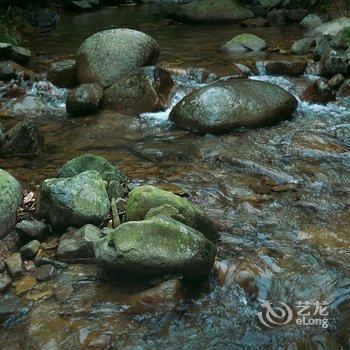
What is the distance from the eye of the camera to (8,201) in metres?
4.15

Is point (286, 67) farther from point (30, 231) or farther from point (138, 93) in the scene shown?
A: point (30, 231)

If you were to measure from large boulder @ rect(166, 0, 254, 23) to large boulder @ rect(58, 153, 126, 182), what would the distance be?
34.4 feet

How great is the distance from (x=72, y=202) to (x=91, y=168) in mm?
798

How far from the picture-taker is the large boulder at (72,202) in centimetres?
406

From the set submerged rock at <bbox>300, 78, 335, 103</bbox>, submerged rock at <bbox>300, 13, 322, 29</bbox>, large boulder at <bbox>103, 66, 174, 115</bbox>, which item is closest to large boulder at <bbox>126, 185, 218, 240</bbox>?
large boulder at <bbox>103, 66, 174, 115</bbox>

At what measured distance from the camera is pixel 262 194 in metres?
4.79

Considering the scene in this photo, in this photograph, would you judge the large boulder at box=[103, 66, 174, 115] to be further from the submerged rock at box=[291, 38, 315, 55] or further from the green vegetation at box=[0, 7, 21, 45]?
the green vegetation at box=[0, 7, 21, 45]

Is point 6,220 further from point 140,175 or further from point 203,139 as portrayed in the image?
point 203,139

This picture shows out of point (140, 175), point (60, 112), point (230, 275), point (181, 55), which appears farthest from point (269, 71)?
point (230, 275)

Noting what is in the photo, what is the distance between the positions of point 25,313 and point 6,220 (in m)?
1.06

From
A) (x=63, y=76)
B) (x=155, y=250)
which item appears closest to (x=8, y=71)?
Answer: (x=63, y=76)

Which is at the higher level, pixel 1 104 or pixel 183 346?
pixel 183 346

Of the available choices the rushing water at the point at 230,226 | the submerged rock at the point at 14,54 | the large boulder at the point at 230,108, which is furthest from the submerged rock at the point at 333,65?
the submerged rock at the point at 14,54

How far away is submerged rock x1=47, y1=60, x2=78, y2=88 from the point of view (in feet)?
27.5
